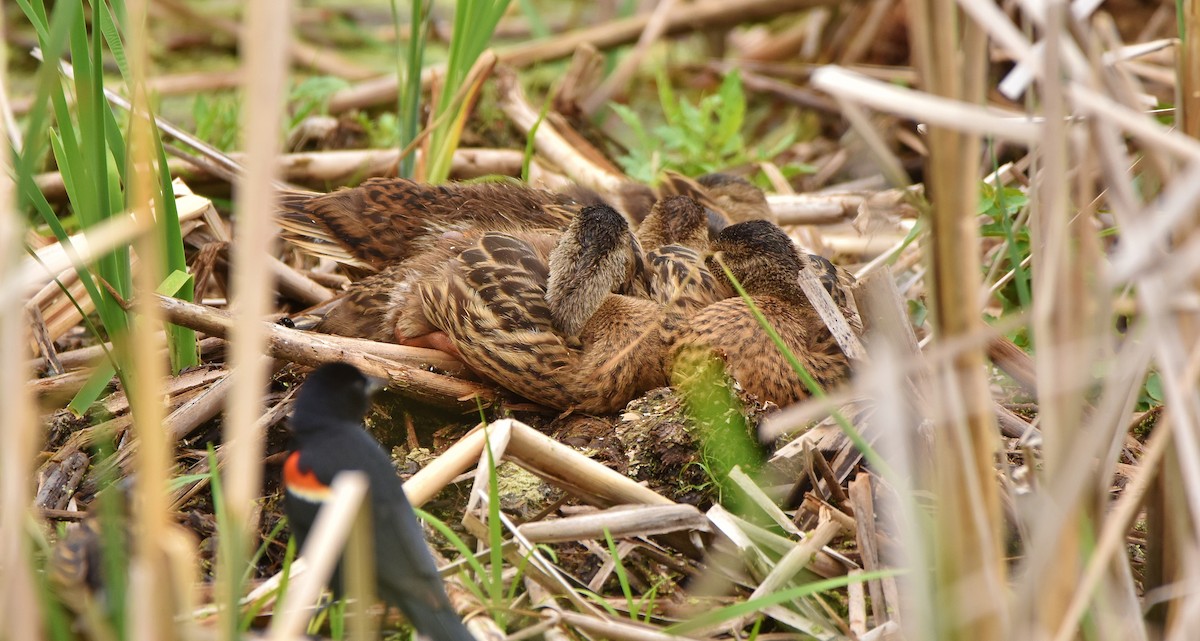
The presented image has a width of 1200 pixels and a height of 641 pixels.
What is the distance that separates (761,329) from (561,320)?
0.64 m

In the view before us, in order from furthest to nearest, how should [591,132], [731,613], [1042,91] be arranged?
[591,132]
[731,613]
[1042,91]

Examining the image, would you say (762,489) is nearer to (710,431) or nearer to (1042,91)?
(710,431)

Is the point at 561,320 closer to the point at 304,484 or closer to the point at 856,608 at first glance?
the point at 856,608

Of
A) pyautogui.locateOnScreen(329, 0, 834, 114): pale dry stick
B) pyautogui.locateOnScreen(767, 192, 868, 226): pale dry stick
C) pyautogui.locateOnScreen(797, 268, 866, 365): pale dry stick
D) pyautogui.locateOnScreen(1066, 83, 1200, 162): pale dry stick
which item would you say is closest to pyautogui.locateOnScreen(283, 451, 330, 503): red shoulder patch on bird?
pyautogui.locateOnScreen(1066, 83, 1200, 162): pale dry stick

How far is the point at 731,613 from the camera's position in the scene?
2236 mm

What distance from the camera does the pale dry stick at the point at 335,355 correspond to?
3277 mm

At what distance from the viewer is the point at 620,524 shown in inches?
107

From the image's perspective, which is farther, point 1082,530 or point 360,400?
point 360,400

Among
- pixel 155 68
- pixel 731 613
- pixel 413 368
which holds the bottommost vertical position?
pixel 731 613

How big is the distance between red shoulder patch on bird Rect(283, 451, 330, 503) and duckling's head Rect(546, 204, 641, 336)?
Result: 1619mm

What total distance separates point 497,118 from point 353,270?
6.30 feet

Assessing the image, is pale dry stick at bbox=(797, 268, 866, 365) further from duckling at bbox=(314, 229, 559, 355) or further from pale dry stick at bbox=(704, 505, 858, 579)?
duckling at bbox=(314, 229, 559, 355)

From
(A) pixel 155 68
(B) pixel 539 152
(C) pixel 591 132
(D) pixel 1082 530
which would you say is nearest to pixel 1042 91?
(D) pixel 1082 530

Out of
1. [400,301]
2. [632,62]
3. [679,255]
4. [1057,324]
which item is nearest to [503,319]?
[400,301]
